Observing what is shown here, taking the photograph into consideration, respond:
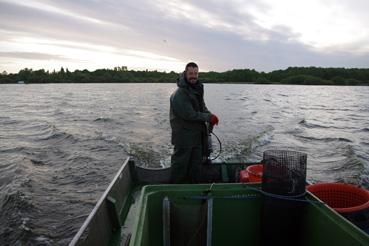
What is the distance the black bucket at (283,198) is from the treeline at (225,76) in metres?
100

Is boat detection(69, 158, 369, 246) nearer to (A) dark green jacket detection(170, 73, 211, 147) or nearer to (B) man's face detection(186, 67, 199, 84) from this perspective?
(A) dark green jacket detection(170, 73, 211, 147)

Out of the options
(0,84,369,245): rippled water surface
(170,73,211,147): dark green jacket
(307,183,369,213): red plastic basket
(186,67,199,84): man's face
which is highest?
(186,67,199,84): man's face

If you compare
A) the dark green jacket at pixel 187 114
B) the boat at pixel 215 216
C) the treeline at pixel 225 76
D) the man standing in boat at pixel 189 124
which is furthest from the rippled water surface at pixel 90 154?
the treeline at pixel 225 76

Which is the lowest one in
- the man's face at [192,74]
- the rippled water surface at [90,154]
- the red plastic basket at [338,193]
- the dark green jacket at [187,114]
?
the rippled water surface at [90,154]

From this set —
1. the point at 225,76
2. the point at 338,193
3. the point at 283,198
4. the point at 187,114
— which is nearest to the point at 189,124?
the point at 187,114

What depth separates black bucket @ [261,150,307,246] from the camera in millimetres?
3158

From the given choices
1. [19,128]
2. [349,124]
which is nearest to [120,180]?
[19,128]

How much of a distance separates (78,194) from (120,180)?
3636 mm

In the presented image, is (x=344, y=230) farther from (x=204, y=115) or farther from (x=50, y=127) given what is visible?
(x=50, y=127)

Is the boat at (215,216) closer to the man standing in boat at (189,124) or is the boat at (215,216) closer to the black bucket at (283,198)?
the black bucket at (283,198)

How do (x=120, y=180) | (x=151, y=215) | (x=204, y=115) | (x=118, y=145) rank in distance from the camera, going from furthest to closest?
(x=118, y=145), (x=120, y=180), (x=204, y=115), (x=151, y=215)

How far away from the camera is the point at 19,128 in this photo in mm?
20250

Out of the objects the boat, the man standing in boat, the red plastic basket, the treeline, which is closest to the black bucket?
the boat

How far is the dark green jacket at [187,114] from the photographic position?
506 centimetres
